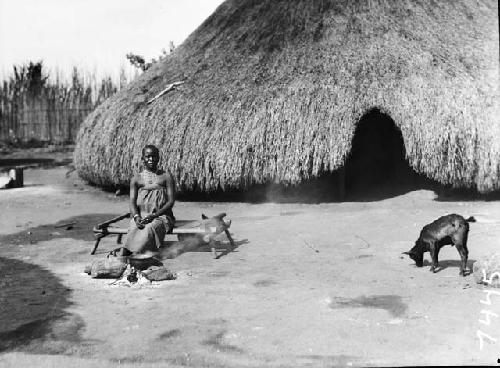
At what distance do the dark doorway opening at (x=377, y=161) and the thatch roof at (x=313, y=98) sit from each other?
1.19m

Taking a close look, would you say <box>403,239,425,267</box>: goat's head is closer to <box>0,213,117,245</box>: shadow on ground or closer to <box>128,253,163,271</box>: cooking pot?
<box>128,253,163,271</box>: cooking pot

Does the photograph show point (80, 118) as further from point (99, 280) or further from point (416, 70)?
point (99, 280)

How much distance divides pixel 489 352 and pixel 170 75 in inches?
391

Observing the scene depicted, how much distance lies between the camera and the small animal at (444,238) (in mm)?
5652

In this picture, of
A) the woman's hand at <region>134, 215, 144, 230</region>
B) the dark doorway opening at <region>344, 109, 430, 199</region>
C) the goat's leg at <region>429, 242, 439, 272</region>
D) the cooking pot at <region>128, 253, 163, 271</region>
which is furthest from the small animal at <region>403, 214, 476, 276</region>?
the dark doorway opening at <region>344, 109, 430, 199</region>

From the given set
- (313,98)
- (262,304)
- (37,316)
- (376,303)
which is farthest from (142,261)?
(313,98)

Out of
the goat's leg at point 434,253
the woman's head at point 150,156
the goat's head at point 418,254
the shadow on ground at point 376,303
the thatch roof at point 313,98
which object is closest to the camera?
the shadow on ground at point 376,303

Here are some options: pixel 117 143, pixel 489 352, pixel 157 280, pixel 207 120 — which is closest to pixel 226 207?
pixel 207 120

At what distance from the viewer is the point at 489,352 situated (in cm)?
384

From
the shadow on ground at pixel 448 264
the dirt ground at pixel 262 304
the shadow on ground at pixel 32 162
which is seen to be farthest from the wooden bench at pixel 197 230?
the shadow on ground at pixel 32 162

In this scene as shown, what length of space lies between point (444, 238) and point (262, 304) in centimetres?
190

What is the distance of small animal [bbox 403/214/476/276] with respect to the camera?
565 cm

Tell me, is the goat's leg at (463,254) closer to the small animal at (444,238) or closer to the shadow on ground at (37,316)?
the small animal at (444,238)

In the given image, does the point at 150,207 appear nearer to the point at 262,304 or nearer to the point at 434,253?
the point at 262,304
